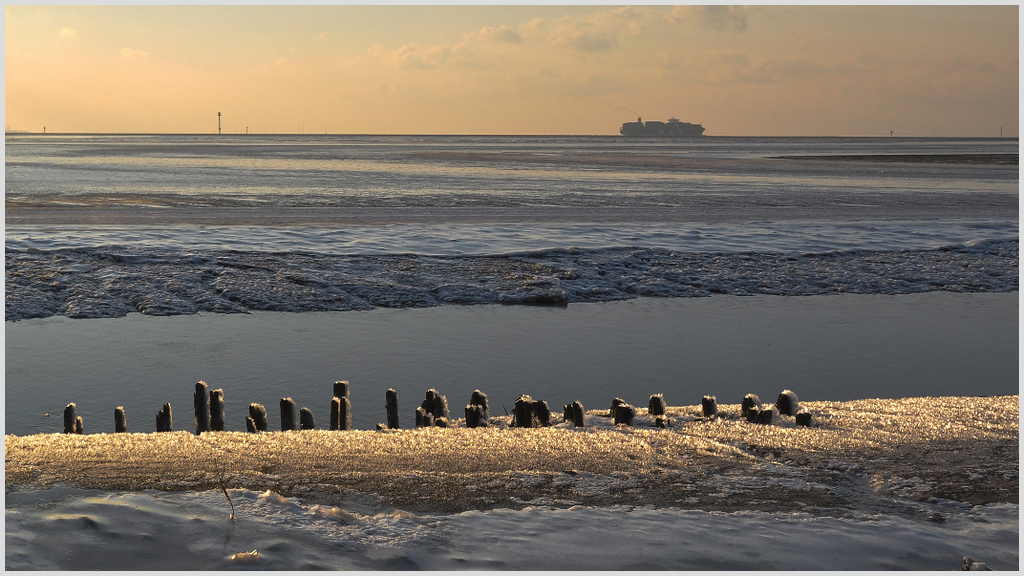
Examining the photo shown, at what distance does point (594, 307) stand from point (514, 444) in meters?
7.17

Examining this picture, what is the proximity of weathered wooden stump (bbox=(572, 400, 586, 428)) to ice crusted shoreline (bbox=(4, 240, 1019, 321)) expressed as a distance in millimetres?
6443

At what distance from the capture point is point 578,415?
5832 millimetres

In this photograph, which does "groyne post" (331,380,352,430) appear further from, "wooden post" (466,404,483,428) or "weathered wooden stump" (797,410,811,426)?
"weathered wooden stump" (797,410,811,426)

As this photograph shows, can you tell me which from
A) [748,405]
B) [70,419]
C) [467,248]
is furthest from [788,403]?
[467,248]

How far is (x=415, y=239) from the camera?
18.2 m

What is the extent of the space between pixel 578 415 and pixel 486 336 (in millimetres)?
4374

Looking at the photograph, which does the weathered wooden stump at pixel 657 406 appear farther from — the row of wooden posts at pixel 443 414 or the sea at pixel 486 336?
the sea at pixel 486 336

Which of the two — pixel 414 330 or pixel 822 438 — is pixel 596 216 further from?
pixel 822 438

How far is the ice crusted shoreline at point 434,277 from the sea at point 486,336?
70mm

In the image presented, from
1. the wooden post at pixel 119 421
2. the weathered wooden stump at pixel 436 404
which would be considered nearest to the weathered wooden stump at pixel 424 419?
the weathered wooden stump at pixel 436 404

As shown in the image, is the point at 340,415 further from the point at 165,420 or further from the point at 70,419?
the point at 70,419

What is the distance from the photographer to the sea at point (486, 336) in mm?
3621

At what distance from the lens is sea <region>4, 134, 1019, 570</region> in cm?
362

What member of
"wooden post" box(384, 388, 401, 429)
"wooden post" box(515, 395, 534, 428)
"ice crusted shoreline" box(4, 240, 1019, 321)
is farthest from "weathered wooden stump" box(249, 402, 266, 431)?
"ice crusted shoreline" box(4, 240, 1019, 321)
